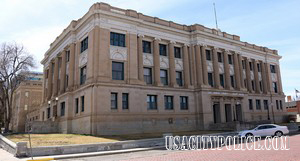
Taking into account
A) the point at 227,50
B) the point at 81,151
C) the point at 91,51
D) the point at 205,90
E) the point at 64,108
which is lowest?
the point at 81,151

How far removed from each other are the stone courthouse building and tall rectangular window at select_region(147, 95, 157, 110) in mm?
143

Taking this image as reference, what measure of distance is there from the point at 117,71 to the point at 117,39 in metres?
4.52

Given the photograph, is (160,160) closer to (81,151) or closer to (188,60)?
(81,151)

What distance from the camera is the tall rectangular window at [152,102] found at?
35.2 meters

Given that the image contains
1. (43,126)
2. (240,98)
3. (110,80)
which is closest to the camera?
(110,80)

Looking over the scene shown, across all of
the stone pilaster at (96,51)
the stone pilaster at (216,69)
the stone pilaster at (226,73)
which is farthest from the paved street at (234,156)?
the stone pilaster at (226,73)

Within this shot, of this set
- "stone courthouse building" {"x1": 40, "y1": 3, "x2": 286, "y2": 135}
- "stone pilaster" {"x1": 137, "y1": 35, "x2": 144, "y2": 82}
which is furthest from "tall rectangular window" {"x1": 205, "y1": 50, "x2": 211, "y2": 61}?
"stone pilaster" {"x1": 137, "y1": 35, "x2": 144, "y2": 82}

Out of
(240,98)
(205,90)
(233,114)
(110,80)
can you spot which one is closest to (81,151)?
(110,80)

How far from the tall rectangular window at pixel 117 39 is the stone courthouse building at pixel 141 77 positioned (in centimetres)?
14

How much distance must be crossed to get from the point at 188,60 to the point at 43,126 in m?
25.2

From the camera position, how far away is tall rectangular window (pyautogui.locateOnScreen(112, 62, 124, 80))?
33.0 m

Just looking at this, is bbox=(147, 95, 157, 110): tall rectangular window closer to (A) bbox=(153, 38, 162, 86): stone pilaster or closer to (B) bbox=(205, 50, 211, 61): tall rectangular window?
(A) bbox=(153, 38, 162, 86): stone pilaster

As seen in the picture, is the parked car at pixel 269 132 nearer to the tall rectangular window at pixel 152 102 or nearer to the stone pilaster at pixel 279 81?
the tall rectangular window at pixel 152 102

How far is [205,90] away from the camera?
130ft
